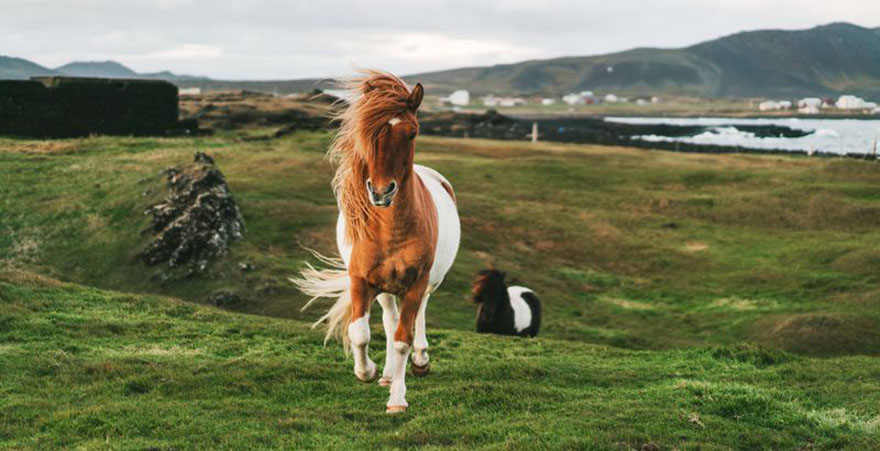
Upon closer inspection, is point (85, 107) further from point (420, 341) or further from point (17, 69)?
point (420, 341)

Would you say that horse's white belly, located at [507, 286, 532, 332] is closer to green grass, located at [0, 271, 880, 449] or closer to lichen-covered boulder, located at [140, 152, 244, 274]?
green grass, located at [0, 271, 880, 449]

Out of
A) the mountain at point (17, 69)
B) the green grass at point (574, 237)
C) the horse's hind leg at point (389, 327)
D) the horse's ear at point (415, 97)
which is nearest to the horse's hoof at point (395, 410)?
the horse's hind leg at point (389, 327)

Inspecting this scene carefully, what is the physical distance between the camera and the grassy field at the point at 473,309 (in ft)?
29.2

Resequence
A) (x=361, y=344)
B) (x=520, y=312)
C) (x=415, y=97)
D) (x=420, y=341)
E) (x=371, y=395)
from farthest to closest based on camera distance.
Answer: (x=520, y=312), (x=420, y=341), (x=371, y=395), (x=361, y=344), (x=415, y=97)

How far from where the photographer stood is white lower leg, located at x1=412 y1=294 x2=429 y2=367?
1059 cm

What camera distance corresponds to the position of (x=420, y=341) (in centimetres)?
1083

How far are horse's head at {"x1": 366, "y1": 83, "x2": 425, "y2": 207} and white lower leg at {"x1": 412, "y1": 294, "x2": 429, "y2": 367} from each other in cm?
256

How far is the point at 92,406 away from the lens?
9305 millimetres

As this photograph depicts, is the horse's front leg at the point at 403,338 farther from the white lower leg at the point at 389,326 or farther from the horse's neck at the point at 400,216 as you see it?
the white lower leg at the point at 389,326

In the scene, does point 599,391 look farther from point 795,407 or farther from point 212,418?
point 212,418

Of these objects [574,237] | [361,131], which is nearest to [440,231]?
[361,131]

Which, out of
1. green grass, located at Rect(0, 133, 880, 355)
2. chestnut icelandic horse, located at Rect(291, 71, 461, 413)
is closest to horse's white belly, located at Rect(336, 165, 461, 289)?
chestnut icelandic horse, located at Rect(291, 71, 461, 413)

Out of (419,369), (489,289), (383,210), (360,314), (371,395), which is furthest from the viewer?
(489,289)

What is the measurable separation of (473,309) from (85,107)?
46.3 metres
